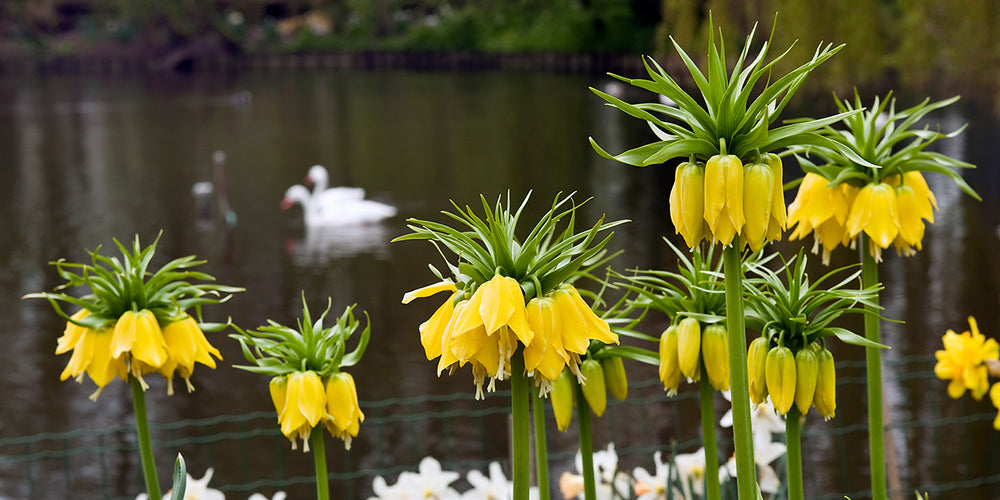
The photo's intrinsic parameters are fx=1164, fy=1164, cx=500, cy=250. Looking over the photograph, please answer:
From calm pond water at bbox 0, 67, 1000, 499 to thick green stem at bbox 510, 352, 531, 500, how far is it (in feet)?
10.2

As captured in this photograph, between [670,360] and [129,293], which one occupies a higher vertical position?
[129,293]

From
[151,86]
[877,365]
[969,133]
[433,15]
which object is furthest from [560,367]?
[433,15]

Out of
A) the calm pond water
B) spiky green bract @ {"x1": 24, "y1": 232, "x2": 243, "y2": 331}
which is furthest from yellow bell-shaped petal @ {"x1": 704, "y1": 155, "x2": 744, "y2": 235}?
the calm pond water

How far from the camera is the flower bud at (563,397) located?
1.32m

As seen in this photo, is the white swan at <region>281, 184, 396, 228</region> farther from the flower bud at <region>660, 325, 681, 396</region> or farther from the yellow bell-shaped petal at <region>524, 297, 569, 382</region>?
the yellow bell-shaped petal at <region>524, 297, 569, 382</region>

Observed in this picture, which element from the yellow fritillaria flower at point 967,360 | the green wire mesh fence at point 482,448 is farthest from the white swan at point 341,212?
the yellow fritillaria flower at point 967,360

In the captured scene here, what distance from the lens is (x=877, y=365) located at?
135 cm

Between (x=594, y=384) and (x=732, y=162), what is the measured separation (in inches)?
15.8

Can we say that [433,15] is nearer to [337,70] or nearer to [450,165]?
[337,70]

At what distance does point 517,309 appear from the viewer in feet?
3.37

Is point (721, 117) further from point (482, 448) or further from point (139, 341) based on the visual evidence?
point (482, 448)

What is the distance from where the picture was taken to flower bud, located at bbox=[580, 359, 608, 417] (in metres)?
1.33

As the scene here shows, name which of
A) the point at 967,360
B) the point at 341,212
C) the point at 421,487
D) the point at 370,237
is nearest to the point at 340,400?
the point at 421,487

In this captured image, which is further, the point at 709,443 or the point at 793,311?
the point at 709,443
